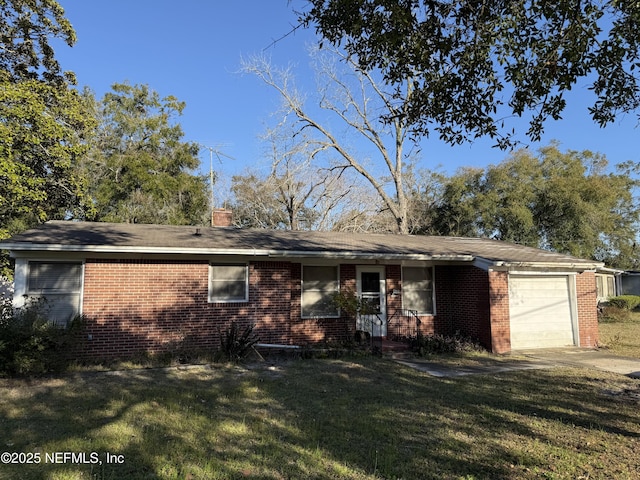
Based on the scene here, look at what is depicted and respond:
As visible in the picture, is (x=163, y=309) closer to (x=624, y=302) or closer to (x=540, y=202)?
(x=624, y=302)

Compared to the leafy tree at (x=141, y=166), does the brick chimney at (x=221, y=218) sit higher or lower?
lower

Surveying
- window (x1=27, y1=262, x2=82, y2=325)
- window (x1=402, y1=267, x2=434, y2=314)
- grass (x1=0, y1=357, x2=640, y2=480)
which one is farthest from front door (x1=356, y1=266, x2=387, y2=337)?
window (x1=27, y1=262, x2=82, y2=325)

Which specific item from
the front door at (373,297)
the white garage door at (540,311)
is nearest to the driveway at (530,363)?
the white garage door at (540,311)

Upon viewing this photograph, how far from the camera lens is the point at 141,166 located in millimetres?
28266

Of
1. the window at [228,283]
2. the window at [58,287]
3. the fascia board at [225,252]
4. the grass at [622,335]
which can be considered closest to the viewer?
the fascia board at [225,252]

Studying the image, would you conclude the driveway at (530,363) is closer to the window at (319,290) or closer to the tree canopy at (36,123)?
the window at (319,290)

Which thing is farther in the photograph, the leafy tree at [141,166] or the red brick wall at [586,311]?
the leafy tree at [141,166]

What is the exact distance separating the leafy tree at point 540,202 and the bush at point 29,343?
98.7 ft

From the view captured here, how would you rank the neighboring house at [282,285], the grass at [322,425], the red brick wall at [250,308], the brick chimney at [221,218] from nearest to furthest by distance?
the grass at [322,425] < the neighboring house at [282,285] < the red brick wall at [250,308] < the brick chimney at [221,218]

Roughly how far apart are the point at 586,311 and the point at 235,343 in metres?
10.1

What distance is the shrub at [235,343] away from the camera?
1032 centimetres

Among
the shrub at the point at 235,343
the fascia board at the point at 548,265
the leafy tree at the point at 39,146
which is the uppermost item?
the leafy tree at the point at 39,146

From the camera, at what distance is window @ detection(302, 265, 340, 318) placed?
1280cm

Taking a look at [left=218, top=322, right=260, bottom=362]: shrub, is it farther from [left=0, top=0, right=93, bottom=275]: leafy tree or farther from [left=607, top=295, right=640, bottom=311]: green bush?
[left=607, top=295, right=640, bottom=311]: green bush
